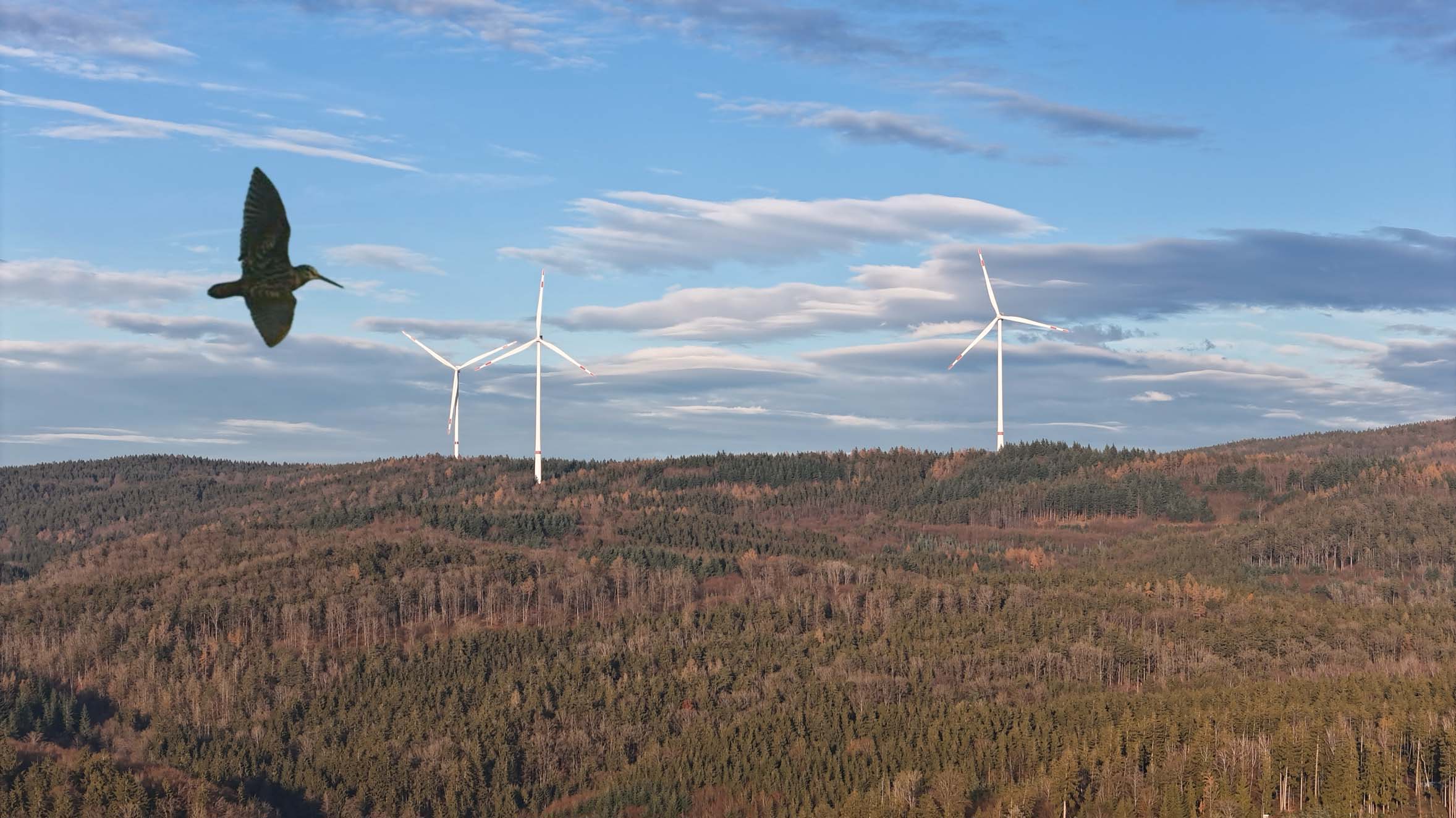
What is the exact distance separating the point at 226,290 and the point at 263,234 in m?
1.11

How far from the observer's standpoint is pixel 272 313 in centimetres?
2258

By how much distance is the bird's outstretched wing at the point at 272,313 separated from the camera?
72.8ft

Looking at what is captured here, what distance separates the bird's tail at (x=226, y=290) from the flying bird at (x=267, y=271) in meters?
0.01

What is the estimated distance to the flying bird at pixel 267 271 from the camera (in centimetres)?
2216

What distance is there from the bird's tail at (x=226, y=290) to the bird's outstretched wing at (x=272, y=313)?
0.60 feet

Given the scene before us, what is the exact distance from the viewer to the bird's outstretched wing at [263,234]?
2209 centimetres

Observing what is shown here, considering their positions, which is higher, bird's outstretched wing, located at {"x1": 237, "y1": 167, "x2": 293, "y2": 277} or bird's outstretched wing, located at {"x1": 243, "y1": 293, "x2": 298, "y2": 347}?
bird's outstretched wing, located at {"x1": 237, "y1": 167, "x2": 293, "y2": 277}

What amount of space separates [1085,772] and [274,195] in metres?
176

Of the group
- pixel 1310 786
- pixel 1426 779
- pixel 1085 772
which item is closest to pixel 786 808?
pixel 1085 772

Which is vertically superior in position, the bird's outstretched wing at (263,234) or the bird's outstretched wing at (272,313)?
the bird's outstretched wing at (263,234)

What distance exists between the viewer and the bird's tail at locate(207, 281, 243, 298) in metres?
22.2

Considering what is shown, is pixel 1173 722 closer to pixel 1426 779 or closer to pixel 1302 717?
pixel 1302 717

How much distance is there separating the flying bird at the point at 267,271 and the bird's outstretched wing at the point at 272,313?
0.01 meters

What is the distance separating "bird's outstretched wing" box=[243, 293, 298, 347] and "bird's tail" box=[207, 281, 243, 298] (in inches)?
7.2
